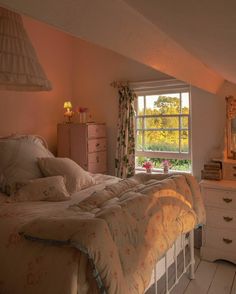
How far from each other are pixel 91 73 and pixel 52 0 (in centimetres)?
347

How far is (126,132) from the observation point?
385cm

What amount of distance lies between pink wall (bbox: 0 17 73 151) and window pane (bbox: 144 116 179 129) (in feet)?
4.50

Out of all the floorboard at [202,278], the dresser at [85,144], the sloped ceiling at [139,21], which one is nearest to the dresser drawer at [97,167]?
the dresser at [85,144]

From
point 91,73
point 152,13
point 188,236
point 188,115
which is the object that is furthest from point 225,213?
point 91,73

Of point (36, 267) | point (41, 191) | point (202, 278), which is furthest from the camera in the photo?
point (202, 278)

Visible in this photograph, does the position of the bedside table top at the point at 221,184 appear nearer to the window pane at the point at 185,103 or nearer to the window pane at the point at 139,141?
the window pane at the point at 185,103

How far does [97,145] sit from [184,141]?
1192mm

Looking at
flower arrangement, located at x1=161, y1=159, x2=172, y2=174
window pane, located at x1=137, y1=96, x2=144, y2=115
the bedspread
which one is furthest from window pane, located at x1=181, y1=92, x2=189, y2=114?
the bedspread

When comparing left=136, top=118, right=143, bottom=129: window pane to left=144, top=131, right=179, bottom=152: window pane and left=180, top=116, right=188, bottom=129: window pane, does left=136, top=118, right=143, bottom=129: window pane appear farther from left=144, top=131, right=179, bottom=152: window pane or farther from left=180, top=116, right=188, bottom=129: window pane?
left=180, top=116, right=188, bottom=129: window pane

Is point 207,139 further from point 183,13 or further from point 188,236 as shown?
point 183,13

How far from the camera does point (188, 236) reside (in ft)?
8.52

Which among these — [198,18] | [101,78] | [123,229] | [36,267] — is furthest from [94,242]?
[101,78]

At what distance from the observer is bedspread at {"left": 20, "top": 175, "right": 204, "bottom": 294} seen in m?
1.19

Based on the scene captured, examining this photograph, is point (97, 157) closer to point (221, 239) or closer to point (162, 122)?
point (162, 122)
